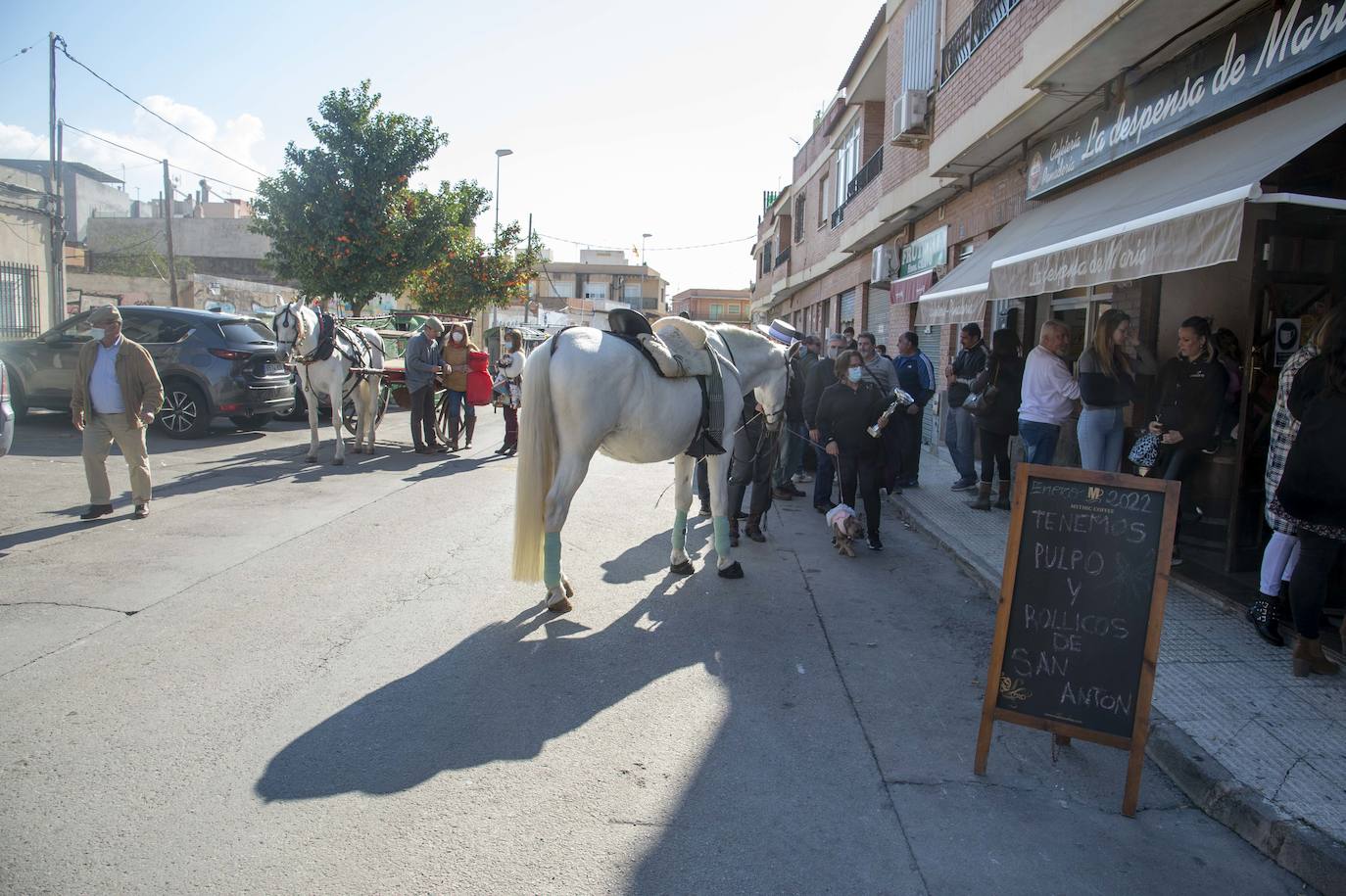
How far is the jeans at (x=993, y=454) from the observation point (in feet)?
29.9

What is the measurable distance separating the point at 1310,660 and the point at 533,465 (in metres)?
4.57

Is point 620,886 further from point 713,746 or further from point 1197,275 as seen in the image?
point 1197,275

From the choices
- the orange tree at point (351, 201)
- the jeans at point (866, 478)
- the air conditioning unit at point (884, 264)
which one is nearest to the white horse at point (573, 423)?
the jeans at point (866, 478)

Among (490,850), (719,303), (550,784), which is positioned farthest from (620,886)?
(719,303)

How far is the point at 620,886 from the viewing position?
105 inches

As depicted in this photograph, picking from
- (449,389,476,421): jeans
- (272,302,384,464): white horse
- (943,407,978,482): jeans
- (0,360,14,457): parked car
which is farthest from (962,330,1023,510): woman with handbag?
(0,360,14,457): parked car

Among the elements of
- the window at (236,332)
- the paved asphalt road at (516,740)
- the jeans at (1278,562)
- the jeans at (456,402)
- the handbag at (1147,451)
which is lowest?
the paved asphalt road at (516,740)

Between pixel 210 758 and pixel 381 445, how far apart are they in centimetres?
1057

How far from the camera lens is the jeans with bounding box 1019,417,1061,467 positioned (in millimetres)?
7898

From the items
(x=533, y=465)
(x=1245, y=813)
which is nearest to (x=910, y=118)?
(x=533, y=465)

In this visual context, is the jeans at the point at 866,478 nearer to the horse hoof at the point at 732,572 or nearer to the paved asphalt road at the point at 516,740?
the paved asphalt road at the point at 516,740

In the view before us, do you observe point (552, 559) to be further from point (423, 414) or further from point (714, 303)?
point (714, 303)

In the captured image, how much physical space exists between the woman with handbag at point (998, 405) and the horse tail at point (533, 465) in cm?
545

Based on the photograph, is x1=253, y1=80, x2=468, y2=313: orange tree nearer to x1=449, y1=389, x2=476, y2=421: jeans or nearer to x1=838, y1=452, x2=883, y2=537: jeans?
x1=449, y1=389, x2=476, y2=421: jeans
